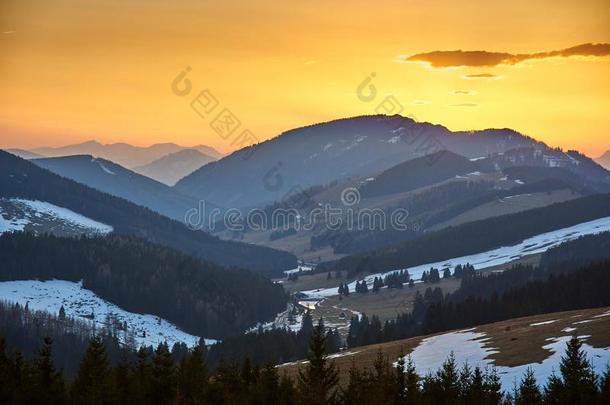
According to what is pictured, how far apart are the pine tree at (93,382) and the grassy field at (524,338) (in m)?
21.5

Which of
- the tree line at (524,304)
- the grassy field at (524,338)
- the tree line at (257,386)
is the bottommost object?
the tree line at (257,386)

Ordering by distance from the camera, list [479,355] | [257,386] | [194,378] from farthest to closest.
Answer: [479,355] → [194,378] → [257,386]

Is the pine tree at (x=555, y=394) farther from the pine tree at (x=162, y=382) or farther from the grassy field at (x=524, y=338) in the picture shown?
the pine tree at (x=162, y=382)

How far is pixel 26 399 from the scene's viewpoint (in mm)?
70750

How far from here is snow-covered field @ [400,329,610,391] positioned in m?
85.6

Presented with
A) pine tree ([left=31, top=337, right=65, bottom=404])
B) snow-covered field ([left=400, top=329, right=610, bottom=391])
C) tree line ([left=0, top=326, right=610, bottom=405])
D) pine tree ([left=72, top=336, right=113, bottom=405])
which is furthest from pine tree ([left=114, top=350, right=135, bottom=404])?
snow-covered field ([left=400, top=329, right=610, bottom=391])

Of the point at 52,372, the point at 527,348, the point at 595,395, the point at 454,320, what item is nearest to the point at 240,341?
the point at 454,320

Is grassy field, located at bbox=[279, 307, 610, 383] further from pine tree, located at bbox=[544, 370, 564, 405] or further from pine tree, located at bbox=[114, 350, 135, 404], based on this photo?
pine tree, located at bbox=[544, 370, 564, 405]

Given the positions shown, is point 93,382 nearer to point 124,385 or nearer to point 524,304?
point 124,385

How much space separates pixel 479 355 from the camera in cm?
10269

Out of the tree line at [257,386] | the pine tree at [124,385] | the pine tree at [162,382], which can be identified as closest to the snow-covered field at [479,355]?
the tree line at [257,386]

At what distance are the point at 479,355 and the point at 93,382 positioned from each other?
167 ft

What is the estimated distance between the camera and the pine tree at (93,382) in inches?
2579

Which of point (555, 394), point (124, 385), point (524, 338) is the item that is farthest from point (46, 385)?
point (524, 338)
